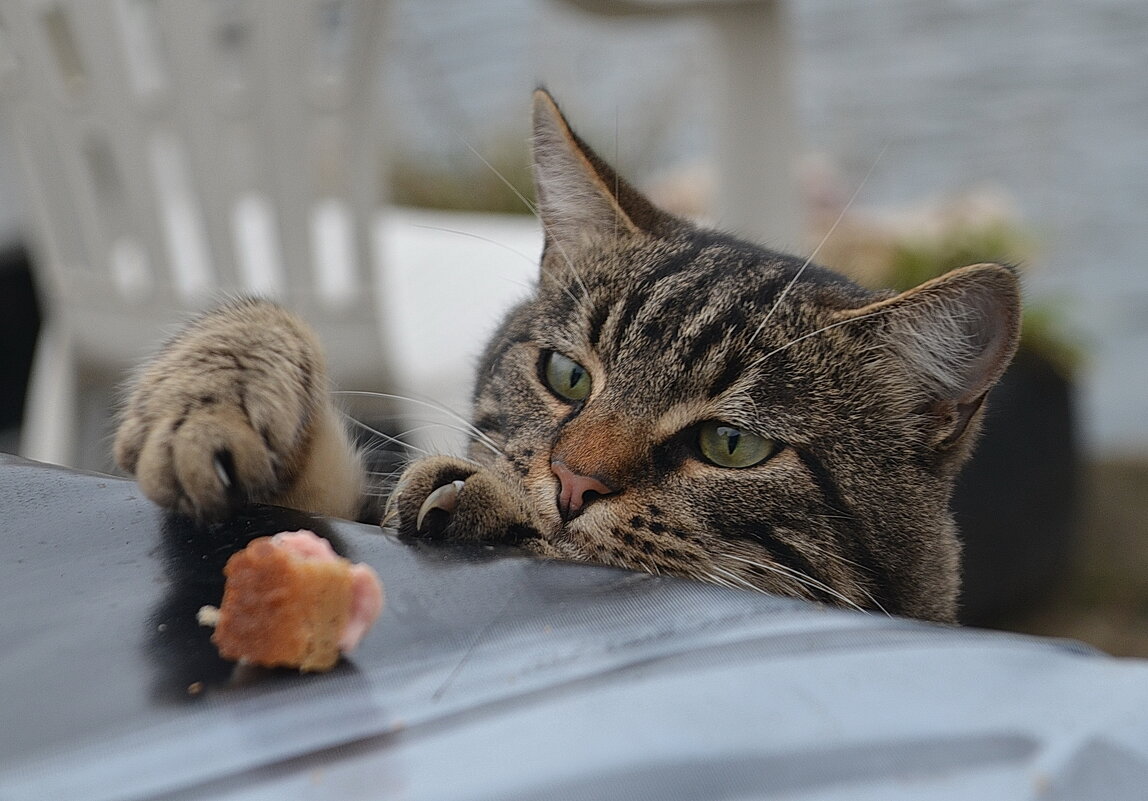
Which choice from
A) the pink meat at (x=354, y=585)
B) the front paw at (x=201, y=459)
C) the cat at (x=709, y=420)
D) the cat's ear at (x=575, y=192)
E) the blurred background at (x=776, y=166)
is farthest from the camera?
the blurred background at (x=776, y=166)

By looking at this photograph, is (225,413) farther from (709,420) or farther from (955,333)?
(955,333)

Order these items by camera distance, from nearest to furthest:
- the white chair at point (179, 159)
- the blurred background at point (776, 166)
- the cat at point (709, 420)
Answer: the cat at point (709, 420), the white chair at point (179, 159), the blurred background at point (776, 166)

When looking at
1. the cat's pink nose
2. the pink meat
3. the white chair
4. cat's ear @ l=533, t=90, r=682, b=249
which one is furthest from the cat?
the white chair

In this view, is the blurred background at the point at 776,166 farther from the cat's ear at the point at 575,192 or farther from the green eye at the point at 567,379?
the green eye at the point at 567,379

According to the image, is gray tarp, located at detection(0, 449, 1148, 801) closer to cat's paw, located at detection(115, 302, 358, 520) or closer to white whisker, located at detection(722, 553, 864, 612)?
cat's paw, located at detection(115, 302, 358, 520)

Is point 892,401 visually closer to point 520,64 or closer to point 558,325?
point 558,325

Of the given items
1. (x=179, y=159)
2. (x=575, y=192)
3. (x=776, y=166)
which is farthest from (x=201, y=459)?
(x=776, y=166)

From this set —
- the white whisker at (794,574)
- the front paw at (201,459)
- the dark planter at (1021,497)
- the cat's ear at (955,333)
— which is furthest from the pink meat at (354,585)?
the dark planter at (1021,497)
